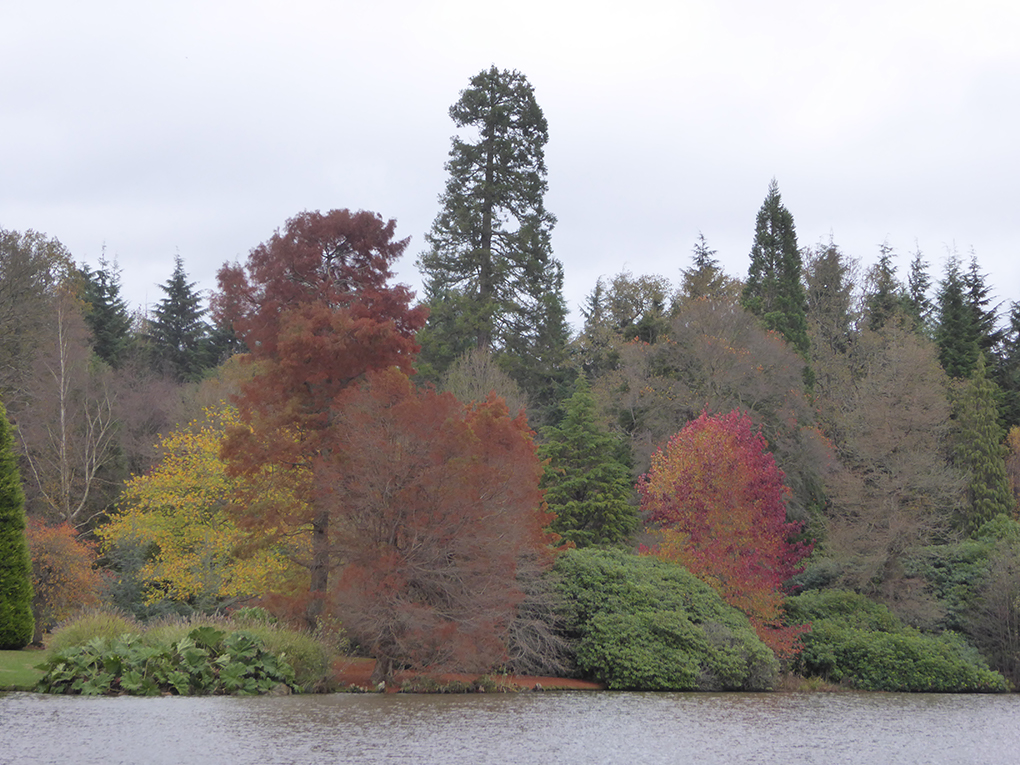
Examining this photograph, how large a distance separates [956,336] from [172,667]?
154 feet

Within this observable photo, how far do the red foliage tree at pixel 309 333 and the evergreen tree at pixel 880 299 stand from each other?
3600cm

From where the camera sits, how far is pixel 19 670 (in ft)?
52.0

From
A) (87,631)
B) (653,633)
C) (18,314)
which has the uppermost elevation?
(18,314)

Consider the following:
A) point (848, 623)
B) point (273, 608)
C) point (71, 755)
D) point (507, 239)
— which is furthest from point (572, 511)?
point (71, 755)

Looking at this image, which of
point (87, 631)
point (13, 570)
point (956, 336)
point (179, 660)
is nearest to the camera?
point (179, 660)

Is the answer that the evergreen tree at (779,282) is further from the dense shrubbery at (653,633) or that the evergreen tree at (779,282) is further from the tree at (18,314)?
the tree at (18,314)

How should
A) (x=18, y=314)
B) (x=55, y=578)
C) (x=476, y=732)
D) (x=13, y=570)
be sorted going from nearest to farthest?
(x=476, y=732) → (x=13, y=570) → (x=55, y=578) → (x=18, y=314)

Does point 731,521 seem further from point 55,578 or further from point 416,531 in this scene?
point 55,578

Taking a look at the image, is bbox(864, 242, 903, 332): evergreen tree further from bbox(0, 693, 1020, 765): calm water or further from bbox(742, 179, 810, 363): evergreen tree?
Result: bbox(0, 693, 1020, 765): calm water

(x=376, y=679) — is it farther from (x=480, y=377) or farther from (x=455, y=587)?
(x=480, y=377)

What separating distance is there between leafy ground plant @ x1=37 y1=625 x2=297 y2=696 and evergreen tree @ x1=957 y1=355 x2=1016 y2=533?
31.3 m

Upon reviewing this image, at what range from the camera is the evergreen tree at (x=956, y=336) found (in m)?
48.4

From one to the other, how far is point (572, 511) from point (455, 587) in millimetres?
13881

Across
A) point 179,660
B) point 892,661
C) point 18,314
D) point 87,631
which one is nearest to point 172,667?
point 179,660
